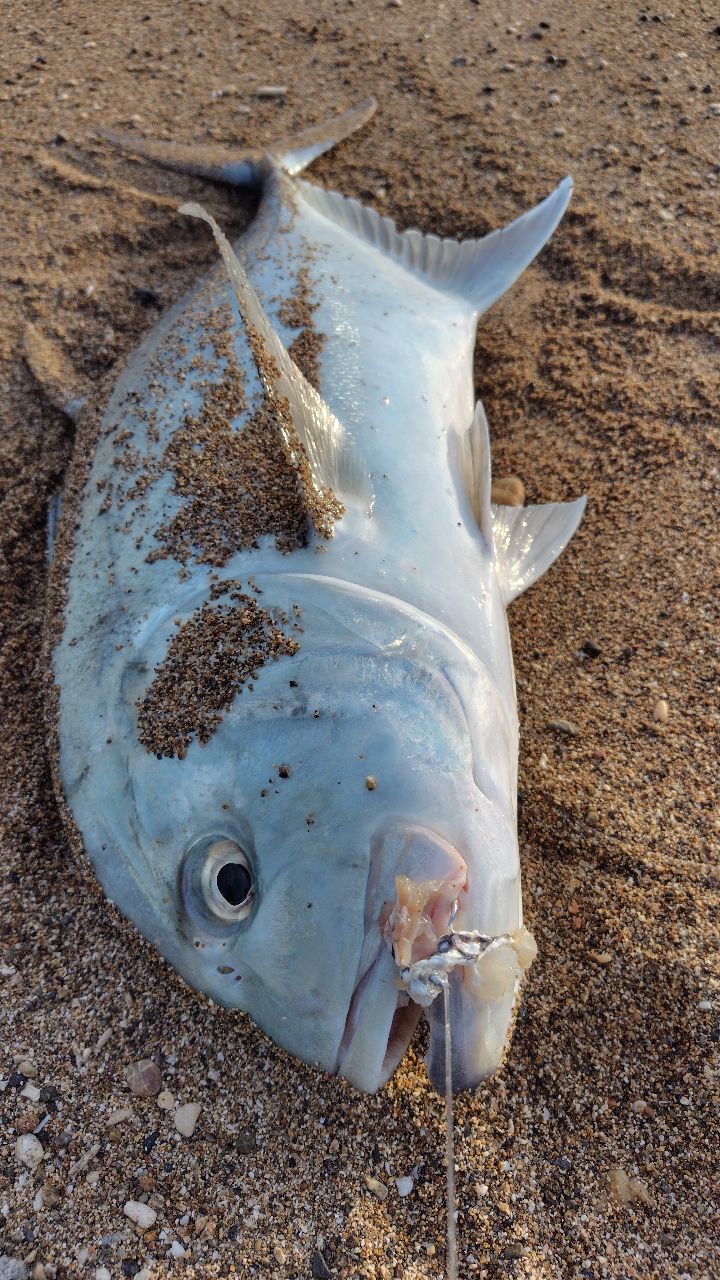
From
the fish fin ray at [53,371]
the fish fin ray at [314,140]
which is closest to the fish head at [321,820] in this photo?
the fish fin ray at [53,371]

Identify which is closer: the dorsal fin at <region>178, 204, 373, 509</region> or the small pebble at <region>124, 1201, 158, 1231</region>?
the small pebble at <region>124, 1201, 158, 1231</region>

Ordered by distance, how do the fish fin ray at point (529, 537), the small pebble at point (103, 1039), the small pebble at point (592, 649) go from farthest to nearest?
1. the small pebble at point (592, 649)
2. the fish fin ray at point (529, 537)
3. the small pebble at point (103, 1039)

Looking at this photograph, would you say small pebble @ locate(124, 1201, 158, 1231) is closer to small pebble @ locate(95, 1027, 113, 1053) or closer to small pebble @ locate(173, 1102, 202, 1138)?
small pebble @ locate(173, 1102, 202, 1138)

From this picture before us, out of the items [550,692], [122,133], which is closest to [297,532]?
[550,692]

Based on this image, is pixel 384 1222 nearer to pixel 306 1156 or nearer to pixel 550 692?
pixel 306 1156

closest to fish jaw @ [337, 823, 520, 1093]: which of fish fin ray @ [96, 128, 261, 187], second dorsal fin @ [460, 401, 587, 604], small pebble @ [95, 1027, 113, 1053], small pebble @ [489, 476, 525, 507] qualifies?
small pebble @ [95, 1027, 113, 1053]

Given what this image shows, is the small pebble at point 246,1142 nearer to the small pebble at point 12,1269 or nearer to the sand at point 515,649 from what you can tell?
the sand at point 515,649

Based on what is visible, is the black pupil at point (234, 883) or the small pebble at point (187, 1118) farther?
the small pebble at point (187, 1118)
